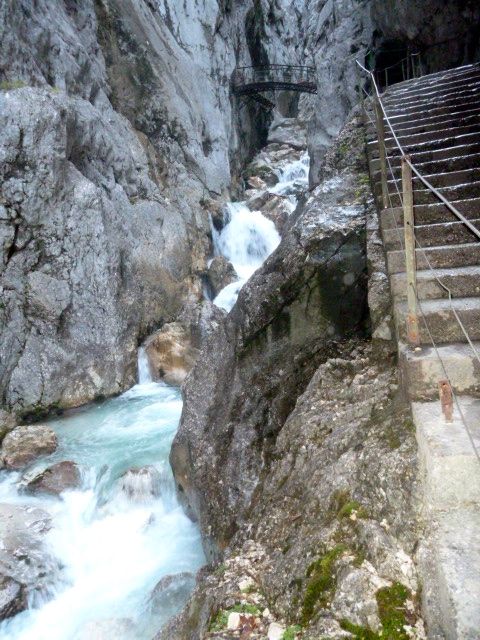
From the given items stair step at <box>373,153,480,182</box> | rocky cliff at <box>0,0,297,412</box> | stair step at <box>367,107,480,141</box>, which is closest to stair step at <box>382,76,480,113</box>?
stair step at <box>367,107,480,141</box>

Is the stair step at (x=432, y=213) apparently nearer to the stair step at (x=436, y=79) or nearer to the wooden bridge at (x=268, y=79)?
the stair step at (x=436, y=79)

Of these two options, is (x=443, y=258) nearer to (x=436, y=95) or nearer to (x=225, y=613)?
(x=225, y=613)

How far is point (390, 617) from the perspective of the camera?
6.84ft

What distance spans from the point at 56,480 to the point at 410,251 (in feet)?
24.7

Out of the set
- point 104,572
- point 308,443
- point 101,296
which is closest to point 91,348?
point 101,296

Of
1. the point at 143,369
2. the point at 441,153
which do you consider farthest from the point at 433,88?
the point at 143,369

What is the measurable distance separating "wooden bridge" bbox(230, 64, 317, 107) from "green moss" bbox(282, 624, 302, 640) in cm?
2816

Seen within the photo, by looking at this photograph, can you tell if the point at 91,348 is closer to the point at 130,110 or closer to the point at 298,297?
the point at 298,297

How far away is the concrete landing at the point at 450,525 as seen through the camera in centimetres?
181

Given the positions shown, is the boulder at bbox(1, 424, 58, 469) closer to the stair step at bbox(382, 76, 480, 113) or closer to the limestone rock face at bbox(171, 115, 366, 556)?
the limestone rock face at bbox(171, 115, 366, 556)

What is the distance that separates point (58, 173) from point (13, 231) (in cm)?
208

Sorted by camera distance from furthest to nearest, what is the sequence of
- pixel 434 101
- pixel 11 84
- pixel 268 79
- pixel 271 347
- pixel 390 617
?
pixel 268 79
pixel 11 84
pixel 434 101
pixel 271 347
pixel 390 617

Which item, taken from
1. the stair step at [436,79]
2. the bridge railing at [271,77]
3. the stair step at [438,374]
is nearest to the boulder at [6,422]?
the stair step at [438,374]

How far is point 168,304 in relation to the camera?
14.8m
